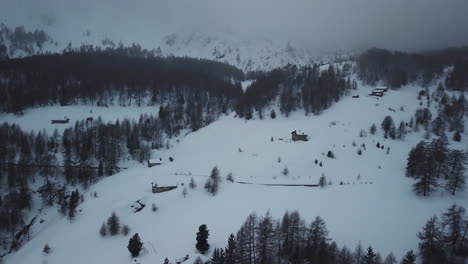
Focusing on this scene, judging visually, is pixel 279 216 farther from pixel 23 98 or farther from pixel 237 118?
pixel 23 98

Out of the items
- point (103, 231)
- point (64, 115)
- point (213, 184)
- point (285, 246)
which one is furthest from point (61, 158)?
point (285, 246)

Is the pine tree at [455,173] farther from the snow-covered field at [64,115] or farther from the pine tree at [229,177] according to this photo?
the snow-covered field at [64,115]

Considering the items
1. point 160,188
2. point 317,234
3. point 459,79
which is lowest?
point 160,188

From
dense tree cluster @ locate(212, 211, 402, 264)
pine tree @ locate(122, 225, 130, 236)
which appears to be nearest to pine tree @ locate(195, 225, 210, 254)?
dense tree cluster @ locate(212, 211, 402, 264)

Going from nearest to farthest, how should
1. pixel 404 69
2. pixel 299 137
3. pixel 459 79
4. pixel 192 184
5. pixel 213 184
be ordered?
pixel 213 184 → pixel 192 184 → pixel 299 137 → pixel 459 79 → pixel 404 69

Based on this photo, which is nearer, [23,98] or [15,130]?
[15,130]

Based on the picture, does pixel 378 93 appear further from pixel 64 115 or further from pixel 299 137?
pixel 64 115

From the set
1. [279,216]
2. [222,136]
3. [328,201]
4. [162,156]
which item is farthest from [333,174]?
[162,156]

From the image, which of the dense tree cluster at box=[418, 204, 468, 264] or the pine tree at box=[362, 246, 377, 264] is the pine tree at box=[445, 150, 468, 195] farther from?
the pine tree at box=[362, 246, 377, 264]
